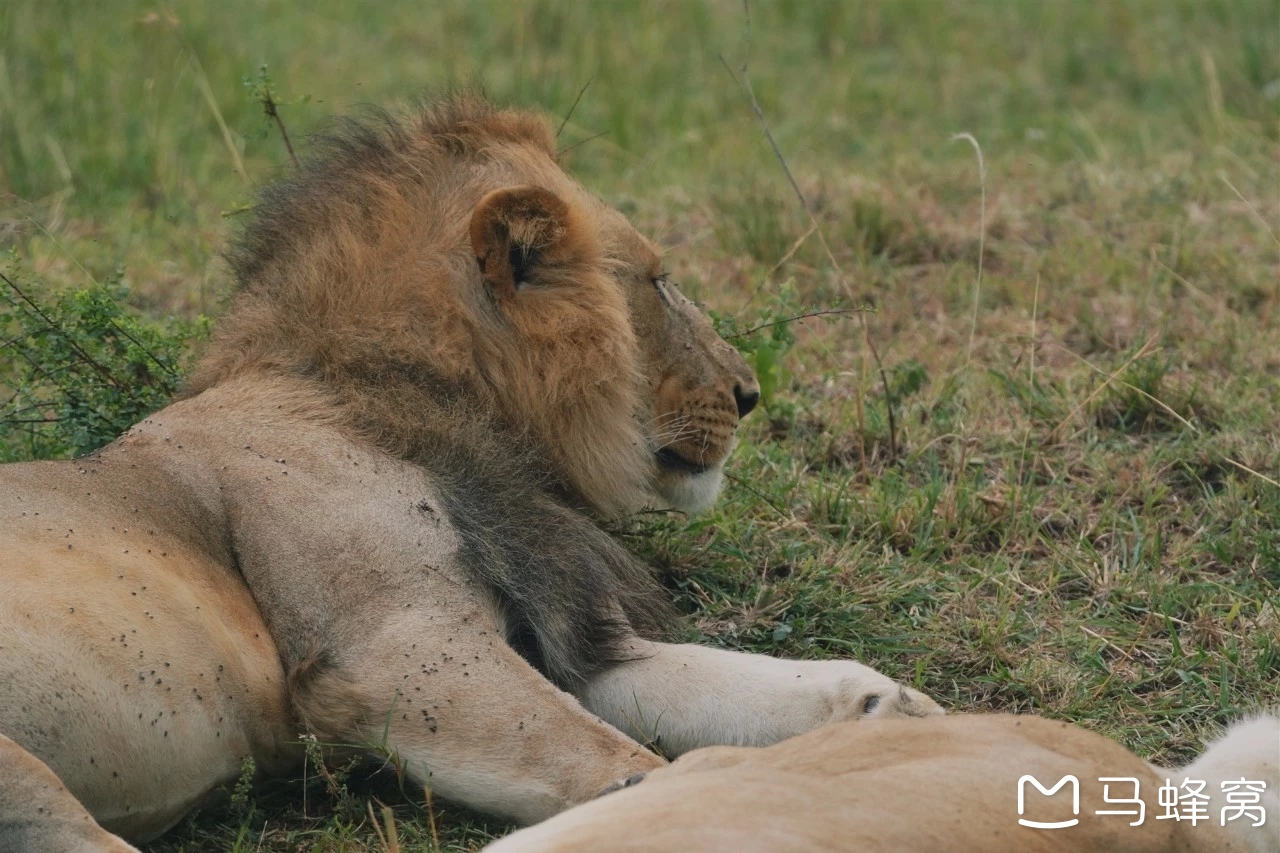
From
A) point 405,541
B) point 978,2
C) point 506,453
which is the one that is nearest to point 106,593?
point 405,541

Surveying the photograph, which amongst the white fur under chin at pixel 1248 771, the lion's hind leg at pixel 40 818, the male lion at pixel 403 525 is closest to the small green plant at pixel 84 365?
the male lion at pixel 403 525

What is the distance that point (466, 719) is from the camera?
2.82 meters

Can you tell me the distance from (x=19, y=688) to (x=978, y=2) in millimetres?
7979

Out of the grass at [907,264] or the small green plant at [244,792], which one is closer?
the small green plant at [244,792]

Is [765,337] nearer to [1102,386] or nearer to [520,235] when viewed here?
[1102,386]

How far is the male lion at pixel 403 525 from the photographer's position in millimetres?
2750

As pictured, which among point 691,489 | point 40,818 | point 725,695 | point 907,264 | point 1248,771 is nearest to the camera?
point 40,818

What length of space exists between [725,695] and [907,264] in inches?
116

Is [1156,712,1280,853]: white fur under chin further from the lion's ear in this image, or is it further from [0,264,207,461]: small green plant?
[0,264,207,461]: small green plant

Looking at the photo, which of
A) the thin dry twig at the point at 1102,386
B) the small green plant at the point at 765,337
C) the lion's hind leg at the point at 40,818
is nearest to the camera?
the lion's hind leg at the point at 40,818

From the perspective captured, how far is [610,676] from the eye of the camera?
3.24m

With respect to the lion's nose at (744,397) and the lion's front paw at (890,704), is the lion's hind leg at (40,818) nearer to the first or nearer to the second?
the lion's front paw at (890,704)

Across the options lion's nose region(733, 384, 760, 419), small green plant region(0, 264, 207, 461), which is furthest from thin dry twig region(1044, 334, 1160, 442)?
small green plant region(0, 264, 207, 461)

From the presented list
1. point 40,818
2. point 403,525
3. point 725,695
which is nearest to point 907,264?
point 725,695
